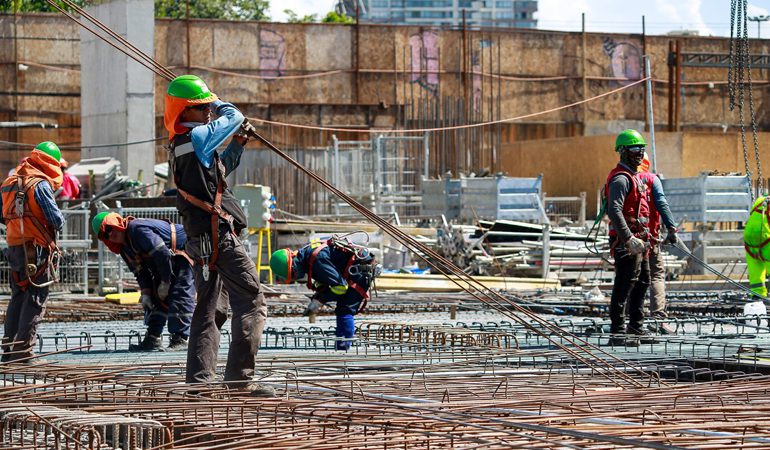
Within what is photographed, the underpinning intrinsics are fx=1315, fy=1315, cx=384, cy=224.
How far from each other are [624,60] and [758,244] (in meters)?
26.9

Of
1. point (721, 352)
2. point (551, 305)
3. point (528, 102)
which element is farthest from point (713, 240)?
point (528, 102)

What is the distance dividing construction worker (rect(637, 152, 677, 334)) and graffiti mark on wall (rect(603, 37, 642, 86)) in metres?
28.7

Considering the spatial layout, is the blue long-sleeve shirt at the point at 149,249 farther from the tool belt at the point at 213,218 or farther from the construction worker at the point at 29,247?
the tool belt at the point at 213,218

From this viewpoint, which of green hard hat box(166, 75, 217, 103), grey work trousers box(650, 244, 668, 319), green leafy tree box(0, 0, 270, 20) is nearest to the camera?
green hard hat box(166, 75, 217, 103)

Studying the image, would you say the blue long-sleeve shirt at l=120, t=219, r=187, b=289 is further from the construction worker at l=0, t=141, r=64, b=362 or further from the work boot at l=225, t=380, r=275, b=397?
the work boot at l=225, t=380, r=275, b=397

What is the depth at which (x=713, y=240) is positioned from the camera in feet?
64.4

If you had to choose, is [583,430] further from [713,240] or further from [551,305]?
[713,240]

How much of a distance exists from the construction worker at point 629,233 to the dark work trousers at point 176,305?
126 inches

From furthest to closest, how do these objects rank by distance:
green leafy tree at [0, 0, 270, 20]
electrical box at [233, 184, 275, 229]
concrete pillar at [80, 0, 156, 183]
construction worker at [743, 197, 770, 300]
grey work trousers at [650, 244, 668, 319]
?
green leafy tree at [0, 0, 270, 20] < concrete pillar at [80, 0, 156, 183] < electrical box at [233, 184, 275, 229] < construction worker at [743, 197, 770, 300] < grey work trousers at [650, 244, 668, 319]

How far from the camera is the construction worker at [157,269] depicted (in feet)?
31.1

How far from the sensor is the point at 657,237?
411 inches

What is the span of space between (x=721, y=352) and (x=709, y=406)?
3761 millimetres

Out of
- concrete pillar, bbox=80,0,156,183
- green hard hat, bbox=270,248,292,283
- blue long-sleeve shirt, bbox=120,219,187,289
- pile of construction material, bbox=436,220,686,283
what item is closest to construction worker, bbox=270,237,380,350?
green hard hat, bbox=270,248,292,283

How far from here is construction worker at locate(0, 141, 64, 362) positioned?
28.3 ft
